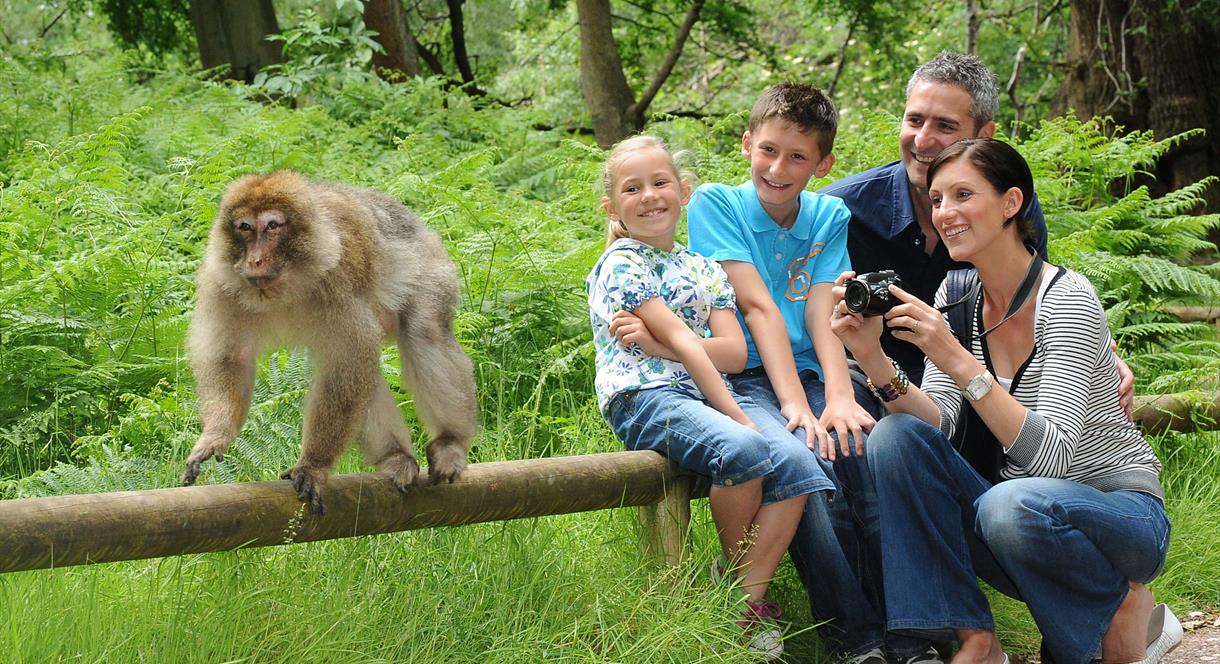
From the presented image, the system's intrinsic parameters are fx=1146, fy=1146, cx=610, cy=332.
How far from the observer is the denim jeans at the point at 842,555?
3.38 m

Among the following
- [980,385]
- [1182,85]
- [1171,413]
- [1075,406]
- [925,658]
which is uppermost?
[1182,85]

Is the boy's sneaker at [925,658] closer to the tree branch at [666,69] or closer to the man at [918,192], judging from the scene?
the man at [918,192]

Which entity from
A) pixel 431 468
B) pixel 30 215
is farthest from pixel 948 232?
pixel 30 215

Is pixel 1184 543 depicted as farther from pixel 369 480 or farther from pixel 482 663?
pixel 369 480

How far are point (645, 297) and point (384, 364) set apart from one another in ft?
5.13

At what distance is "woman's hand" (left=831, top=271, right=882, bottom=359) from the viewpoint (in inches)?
129

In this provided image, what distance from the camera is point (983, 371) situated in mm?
3115

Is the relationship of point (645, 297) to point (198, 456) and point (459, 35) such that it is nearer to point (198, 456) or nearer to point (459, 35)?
point (198, 456)

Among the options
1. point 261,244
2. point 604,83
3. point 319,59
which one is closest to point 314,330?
point 261,244

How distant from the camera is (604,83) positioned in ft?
32.5

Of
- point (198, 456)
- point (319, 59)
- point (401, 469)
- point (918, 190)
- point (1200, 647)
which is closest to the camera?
point (198, 456)

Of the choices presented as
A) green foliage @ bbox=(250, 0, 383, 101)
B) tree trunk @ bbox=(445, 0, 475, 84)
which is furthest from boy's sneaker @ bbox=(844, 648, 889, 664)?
tree trunk @ bbox=(445, 0, 475, 84)

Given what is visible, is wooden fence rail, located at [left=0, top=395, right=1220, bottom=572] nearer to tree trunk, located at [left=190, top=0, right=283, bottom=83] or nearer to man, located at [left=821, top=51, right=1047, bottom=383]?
man, located at [left=821, top=51, right=1047, bottom=383]

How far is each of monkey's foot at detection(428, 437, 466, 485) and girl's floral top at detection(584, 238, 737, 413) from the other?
52cm
